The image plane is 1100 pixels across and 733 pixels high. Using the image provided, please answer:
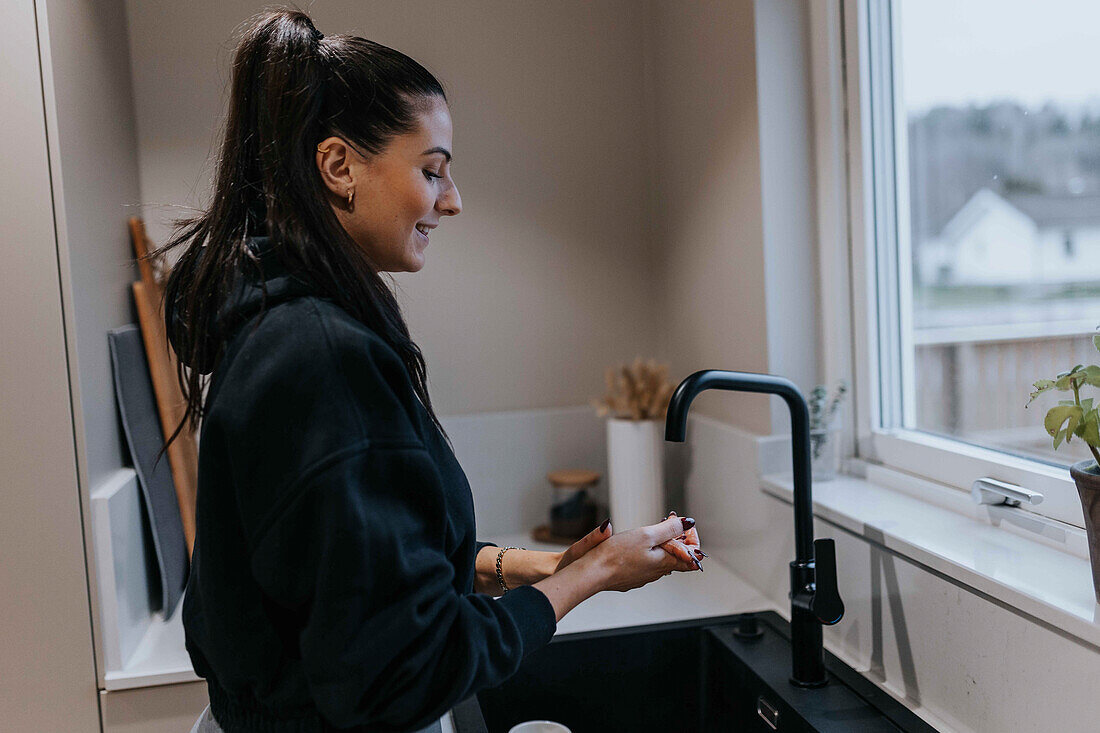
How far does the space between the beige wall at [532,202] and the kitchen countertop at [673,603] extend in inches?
21.8

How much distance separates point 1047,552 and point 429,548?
736mm

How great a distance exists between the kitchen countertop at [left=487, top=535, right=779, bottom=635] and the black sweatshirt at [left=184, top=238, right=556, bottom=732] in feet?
2.32

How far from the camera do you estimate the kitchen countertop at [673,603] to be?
141cm

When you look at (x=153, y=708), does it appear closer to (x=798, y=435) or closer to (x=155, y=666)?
(x=155, y=666)

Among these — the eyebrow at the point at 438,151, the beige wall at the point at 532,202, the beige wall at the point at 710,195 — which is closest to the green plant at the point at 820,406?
the beige wall at the point at 710,195

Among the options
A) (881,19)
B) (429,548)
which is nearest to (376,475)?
(429,548)

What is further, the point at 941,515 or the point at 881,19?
the point at 881,19

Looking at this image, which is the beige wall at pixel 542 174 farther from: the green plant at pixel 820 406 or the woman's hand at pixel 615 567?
the woman's hand at pixel 615 567

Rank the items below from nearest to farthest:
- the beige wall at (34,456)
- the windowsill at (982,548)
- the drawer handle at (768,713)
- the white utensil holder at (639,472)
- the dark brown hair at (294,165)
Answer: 1. the dark brown hair at (294,165)
2. the windowsill at (982,548)
3. the drawer handle at (768,713)
4. the beige wall at (34,456)
5. the white utensil holder at (639,472)

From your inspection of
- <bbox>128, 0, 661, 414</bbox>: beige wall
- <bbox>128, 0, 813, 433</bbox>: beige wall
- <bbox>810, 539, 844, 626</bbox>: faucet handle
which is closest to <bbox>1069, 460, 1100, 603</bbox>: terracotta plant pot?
<bbox>810, 539, 844, 626</bbox>: faucet handle

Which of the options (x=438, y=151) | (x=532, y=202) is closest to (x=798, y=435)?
(x=438, y=151)

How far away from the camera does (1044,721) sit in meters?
0.86

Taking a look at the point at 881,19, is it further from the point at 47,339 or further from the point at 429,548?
the point at 47,339

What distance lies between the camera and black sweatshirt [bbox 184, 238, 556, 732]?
2.07ft
